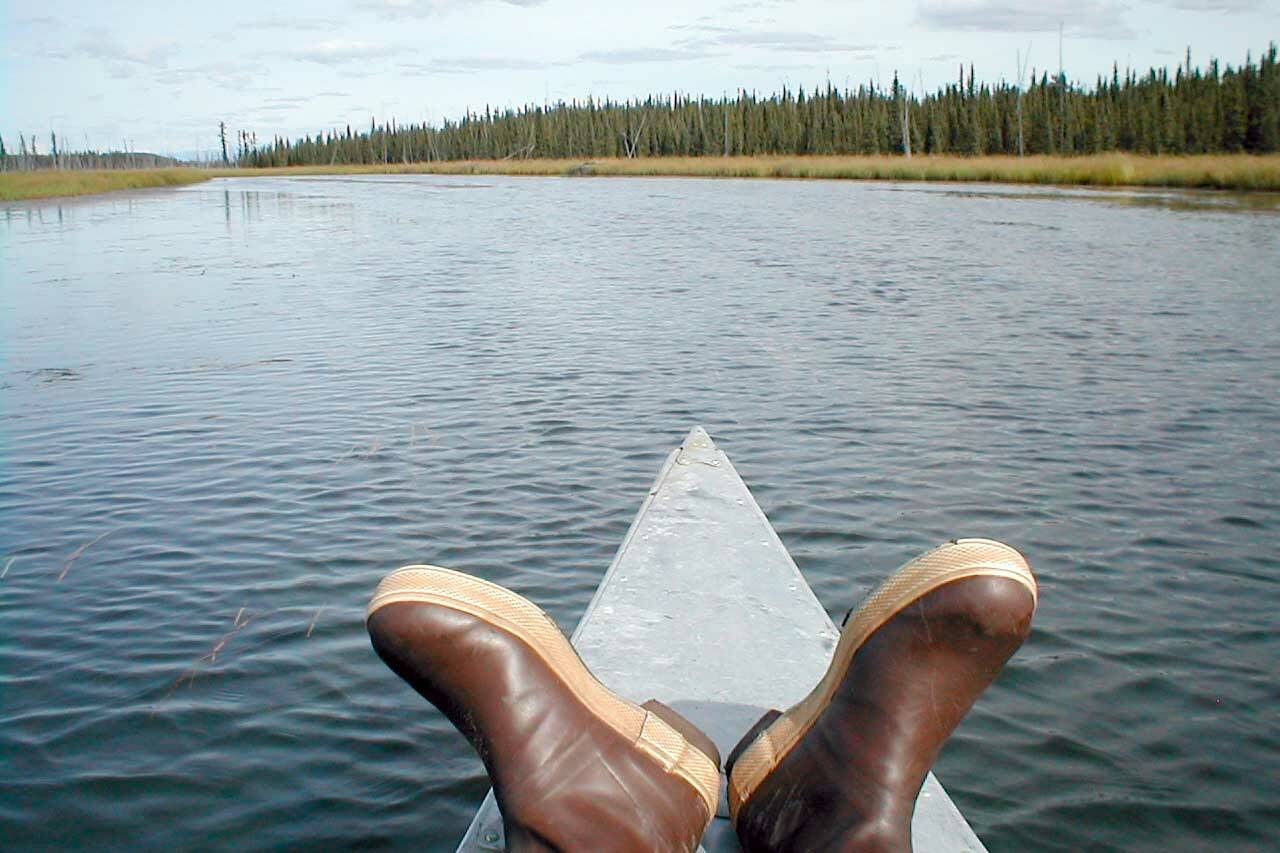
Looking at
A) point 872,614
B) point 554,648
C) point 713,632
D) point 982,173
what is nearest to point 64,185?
point 982,173

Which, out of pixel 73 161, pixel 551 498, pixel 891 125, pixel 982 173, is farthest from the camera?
pixel 73 161

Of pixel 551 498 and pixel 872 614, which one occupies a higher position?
pixel 872 614

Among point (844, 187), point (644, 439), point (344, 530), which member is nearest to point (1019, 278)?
point (644, 439)

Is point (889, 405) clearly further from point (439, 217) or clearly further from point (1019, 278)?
point (439, 217)

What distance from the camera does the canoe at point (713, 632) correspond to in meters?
2.75

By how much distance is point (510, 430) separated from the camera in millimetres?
8680

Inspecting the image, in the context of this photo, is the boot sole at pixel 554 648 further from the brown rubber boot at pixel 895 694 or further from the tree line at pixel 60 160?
the tree line at pixel 60 160

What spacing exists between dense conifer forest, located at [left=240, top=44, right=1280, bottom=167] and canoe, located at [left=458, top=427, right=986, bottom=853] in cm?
6332

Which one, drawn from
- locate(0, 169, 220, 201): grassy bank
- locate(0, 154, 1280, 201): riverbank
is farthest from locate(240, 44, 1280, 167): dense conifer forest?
locate(0, 169, 220, 201): grassy bank

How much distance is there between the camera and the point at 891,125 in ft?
306

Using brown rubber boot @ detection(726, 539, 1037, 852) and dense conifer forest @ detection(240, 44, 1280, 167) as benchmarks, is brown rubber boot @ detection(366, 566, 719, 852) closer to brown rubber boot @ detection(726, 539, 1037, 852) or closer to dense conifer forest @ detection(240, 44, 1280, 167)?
brown rubber boot @ detection(726, 539, 1037, 852)

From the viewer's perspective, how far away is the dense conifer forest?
63.4 meters

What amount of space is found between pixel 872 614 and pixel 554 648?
0.65 m

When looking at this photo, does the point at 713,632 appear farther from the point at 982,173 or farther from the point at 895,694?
the point at 982,173
